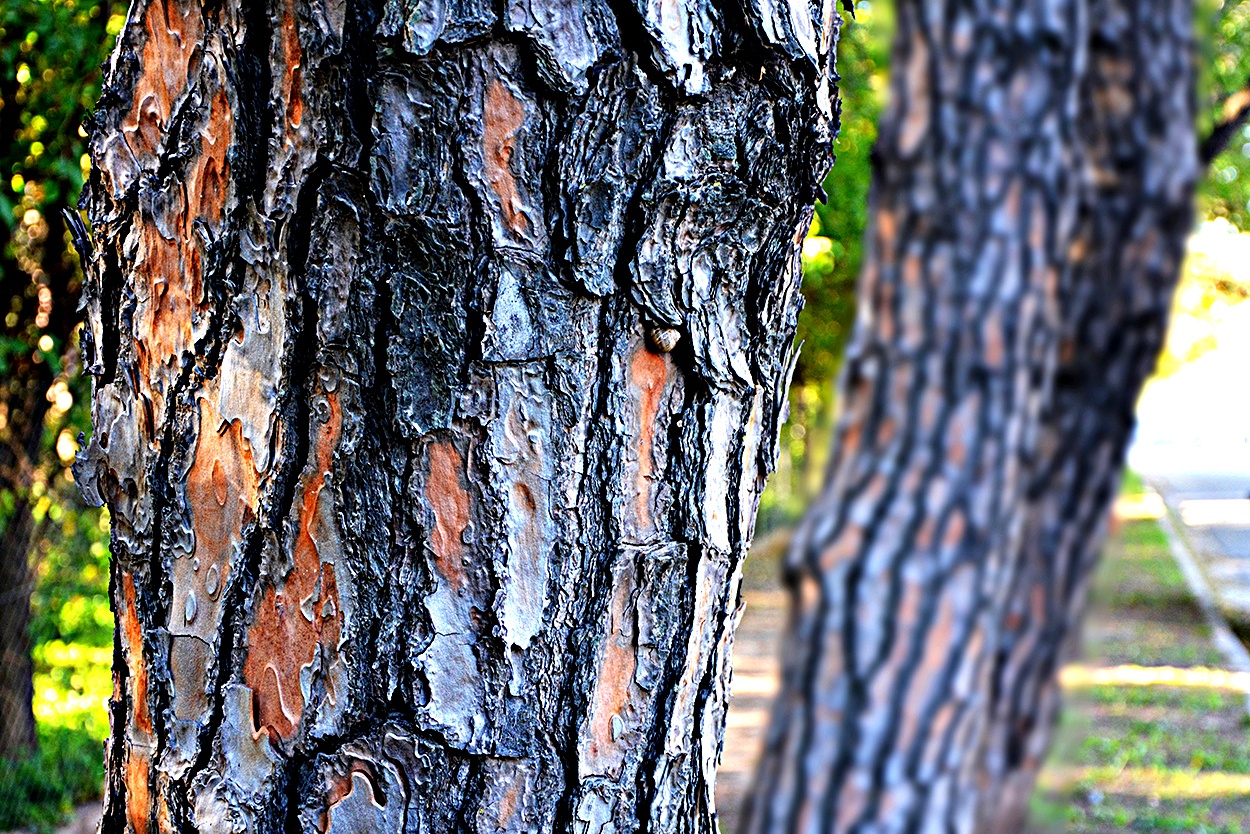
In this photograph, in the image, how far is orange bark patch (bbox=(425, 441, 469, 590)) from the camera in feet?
5.96

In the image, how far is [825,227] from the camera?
20.7 ft

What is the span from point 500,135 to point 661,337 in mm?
399

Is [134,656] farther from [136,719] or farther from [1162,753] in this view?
[1162,753]

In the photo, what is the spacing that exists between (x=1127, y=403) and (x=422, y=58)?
1199 mm

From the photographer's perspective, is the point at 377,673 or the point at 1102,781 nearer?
the point at 377,673

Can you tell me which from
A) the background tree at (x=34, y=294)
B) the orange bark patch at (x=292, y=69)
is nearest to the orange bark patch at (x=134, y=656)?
the orange bark patch at (x=292, y=69)

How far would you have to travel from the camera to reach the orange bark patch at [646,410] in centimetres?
189

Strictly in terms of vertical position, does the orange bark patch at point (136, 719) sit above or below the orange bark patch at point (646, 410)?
below

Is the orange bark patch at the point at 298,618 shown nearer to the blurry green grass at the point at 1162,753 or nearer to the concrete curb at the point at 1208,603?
the blurry green grass at the point at 1162,753

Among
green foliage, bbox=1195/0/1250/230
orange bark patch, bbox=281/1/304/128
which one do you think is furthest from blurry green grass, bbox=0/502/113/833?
green foliage, bbox=1195/0/1250/230

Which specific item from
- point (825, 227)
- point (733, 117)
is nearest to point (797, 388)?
point (825, 227)

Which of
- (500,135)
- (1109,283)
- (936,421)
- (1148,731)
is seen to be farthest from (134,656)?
(1148,731)

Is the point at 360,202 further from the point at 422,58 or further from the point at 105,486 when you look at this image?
the point at 105,486

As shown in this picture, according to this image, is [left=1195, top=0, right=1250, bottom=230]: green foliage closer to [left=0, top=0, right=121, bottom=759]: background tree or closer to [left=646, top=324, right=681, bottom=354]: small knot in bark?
[left=646, top=324, right=681, bottom=354]: small knot in bark
